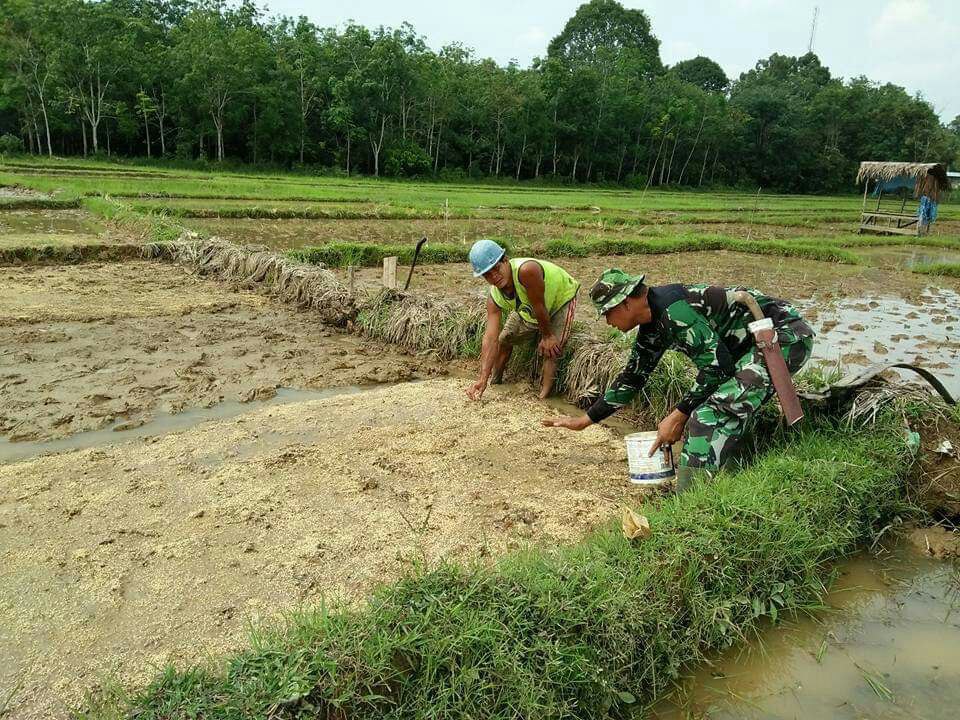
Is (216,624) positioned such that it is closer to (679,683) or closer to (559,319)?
(679,683)

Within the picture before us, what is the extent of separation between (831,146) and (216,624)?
52561mm

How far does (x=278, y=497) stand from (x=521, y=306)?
2177mm

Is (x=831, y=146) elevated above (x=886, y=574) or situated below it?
above

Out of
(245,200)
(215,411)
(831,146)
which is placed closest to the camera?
(215,411)

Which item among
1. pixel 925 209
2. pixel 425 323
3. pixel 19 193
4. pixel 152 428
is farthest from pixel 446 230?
pixel 925 209

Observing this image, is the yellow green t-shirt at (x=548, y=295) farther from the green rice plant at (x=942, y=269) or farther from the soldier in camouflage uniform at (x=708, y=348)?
the green rice plant at (x=942, y=269)

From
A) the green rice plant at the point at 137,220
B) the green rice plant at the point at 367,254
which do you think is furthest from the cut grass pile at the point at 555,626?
the green rice plant at the point at 137,220

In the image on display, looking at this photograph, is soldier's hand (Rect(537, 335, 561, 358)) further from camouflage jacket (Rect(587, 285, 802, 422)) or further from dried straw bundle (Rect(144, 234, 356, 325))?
dried straw bundle (Rect(144, 234, 356, 325))

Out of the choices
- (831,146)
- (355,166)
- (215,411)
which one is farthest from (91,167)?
(831,146)

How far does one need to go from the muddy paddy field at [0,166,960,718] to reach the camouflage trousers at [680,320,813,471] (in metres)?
0.52

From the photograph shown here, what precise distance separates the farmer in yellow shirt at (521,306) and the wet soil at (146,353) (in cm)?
115

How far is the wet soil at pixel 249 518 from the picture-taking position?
245 cm

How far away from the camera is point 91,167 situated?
75.8 ft

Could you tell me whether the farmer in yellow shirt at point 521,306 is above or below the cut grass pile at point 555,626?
above
